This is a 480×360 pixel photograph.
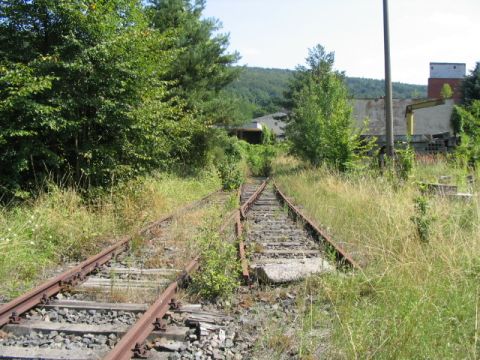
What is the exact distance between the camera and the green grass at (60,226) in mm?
5918

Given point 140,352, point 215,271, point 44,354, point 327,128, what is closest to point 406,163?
point 327,128

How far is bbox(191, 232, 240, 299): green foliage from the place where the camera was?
16.5 feet

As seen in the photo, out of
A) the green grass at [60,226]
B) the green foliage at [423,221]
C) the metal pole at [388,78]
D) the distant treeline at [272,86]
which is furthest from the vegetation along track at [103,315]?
the distant treeline at [272,86]

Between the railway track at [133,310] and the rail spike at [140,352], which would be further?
the railway track at [133,310]

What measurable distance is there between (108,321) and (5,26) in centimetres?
762

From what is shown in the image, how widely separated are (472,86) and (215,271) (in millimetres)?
62276

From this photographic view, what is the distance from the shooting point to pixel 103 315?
14.8ft

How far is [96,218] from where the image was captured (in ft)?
28.9

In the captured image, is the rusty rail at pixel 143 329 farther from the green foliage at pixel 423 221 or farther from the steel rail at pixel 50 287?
the green foliage at pixel 423 221

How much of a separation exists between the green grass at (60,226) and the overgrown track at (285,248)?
2316mm

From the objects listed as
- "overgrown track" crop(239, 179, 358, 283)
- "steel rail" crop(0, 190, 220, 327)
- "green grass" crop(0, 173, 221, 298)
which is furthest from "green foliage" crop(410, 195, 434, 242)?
"green grass" crop(0, 173, 221, 298)

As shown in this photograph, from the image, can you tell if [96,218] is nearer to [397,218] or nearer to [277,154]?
[397,218]

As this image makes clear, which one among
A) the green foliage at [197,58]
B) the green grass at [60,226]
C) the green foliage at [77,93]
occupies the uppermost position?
the green foliage at [197,58]

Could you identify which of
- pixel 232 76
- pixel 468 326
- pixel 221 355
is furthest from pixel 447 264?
pixel 232 76
